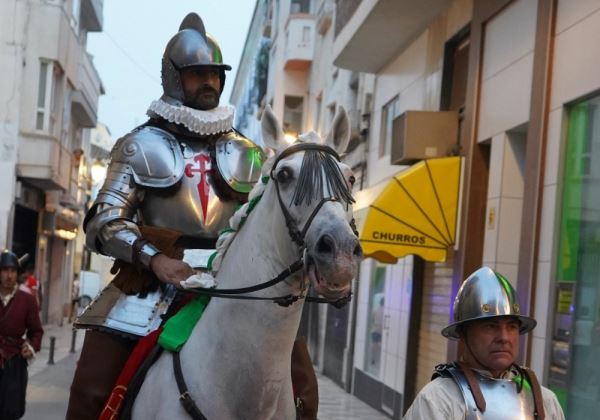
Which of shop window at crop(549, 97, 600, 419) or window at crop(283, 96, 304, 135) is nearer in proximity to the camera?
shop window at crop(549, 97, 600, 419)

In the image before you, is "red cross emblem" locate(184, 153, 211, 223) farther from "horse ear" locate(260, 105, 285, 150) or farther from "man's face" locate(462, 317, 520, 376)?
"man's face" locate(462, 317, 520, 376)

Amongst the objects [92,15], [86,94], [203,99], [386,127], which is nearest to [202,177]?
[203,99]

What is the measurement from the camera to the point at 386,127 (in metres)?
18.0

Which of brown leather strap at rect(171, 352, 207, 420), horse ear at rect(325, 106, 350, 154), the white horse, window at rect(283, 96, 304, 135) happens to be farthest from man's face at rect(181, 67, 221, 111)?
window at rect(283, 96, 304, 135)

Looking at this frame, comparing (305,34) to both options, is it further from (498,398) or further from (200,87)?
(498,398)

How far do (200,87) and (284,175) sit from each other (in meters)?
1.74

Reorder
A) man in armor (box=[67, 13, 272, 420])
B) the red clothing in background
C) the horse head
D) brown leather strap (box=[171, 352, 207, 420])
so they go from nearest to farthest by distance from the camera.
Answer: the horse head → brown leather strap (box=[171, 352, 207, 420]) → man in armor (box=[67, 13, 272, 420]) → the red clothing in background

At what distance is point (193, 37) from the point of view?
555cm

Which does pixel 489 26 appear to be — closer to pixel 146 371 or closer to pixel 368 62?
pixel 368 62

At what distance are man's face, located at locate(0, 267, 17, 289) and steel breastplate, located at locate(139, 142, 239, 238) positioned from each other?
15.6 feet

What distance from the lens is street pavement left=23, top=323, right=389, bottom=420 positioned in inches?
515

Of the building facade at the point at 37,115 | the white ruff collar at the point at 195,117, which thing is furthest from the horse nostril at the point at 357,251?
the building facade at the point at 37,115

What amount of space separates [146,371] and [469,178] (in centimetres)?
804

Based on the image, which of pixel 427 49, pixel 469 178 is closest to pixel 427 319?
pixel 469 178
